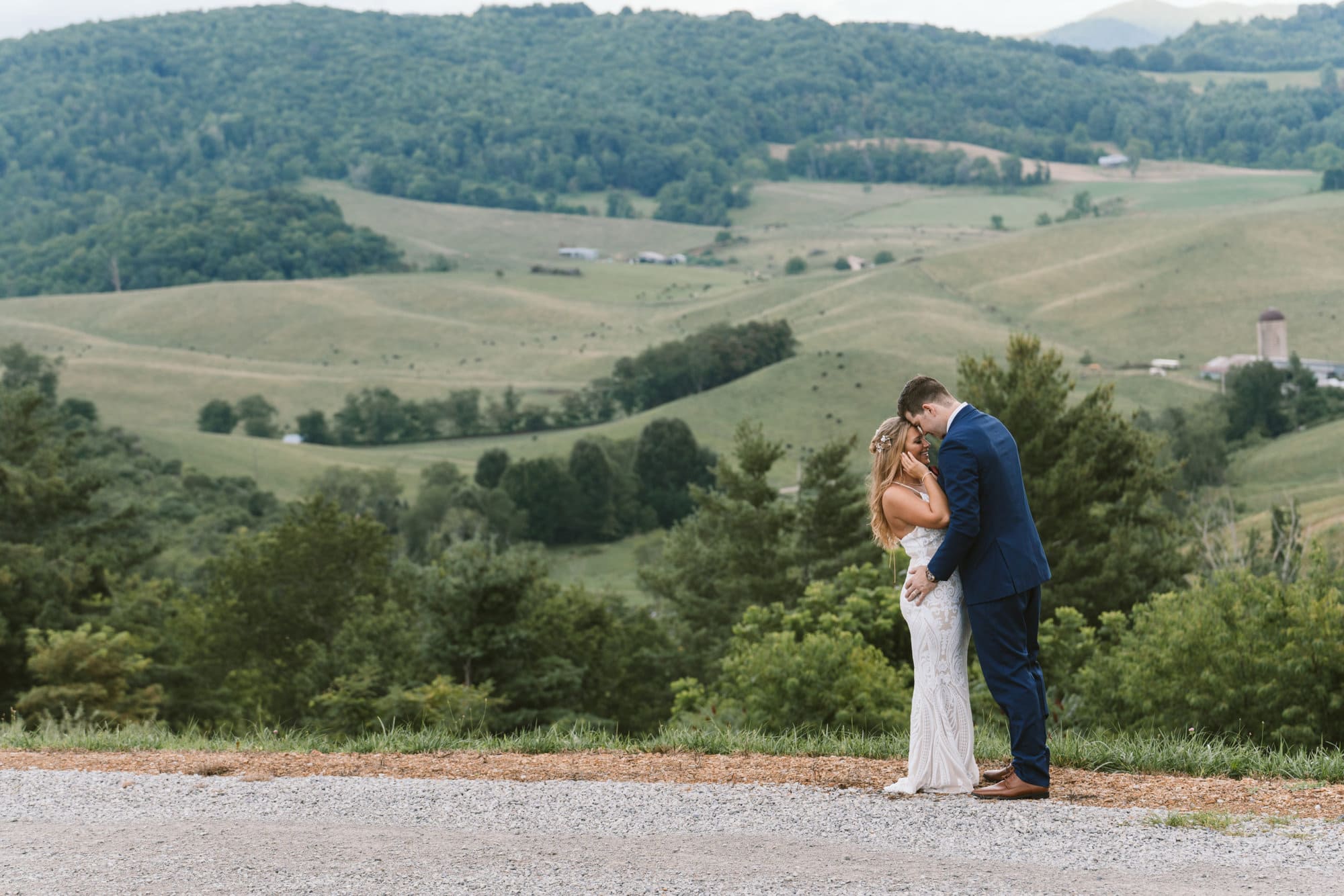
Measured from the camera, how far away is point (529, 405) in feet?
413

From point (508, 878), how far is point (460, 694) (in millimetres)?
16233

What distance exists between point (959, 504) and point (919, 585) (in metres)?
0.49

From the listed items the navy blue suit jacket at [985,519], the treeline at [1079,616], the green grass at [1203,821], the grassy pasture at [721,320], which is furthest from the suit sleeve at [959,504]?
the grassy pasture at [721,320]

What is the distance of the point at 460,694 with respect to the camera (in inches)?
842

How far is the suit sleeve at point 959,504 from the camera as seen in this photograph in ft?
21.0

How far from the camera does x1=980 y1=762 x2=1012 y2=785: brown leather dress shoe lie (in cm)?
680

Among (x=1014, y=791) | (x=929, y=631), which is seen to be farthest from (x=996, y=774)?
(x=929, y=631)

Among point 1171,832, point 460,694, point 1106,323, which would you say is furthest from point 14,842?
point 1106,323

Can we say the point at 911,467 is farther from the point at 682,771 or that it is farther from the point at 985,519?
the point at 682,771

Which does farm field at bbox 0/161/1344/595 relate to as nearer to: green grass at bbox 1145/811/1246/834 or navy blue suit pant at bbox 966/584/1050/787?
navy blue suit pant at bbox 966/584/1050/787

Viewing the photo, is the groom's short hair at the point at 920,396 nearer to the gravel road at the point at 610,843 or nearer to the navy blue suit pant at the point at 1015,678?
the navy blue suit pant at the point at 1015,678

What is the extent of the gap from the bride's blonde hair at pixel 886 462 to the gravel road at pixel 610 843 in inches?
53.8

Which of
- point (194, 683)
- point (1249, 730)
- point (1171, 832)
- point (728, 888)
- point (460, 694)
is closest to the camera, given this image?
point (728, 888)

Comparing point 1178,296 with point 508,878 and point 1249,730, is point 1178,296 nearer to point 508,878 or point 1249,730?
point 1249,730
